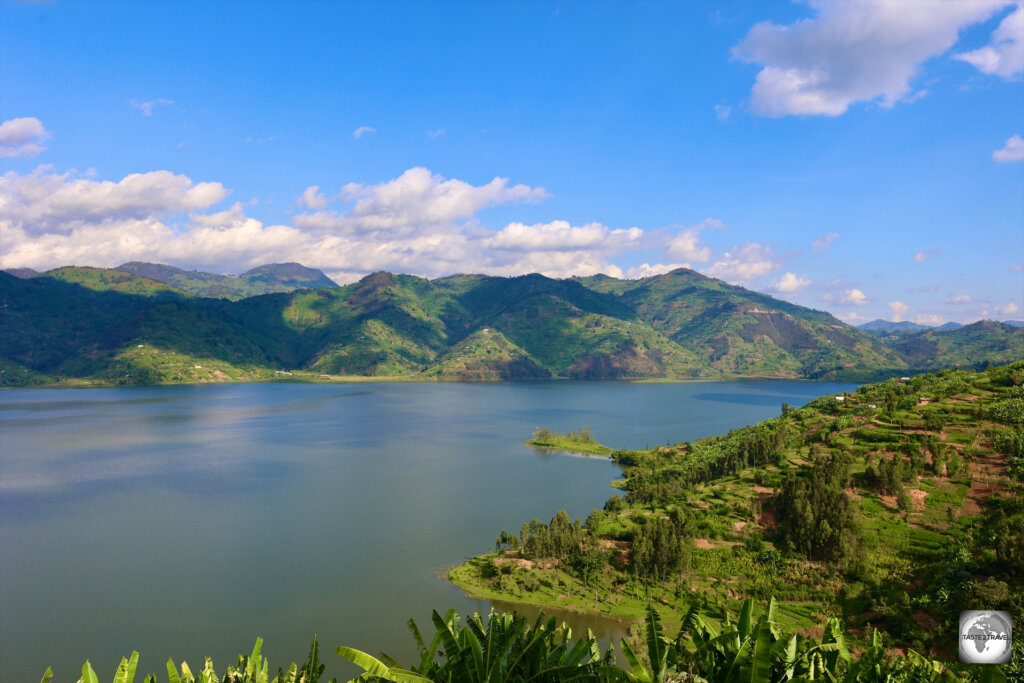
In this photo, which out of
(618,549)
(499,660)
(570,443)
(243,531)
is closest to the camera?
(499,660)

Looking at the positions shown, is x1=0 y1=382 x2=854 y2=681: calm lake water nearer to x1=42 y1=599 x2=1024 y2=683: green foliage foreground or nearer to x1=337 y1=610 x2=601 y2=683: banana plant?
x1=42 y1=599 x2=1024 y2=683: green foliage foreground

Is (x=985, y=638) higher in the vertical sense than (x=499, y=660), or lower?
lower

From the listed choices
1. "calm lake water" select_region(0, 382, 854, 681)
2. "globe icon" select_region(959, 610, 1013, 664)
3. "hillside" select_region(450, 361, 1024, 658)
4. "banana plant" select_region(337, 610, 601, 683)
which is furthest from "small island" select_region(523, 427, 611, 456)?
"banana plant" select_region(337, 610, 601, 683)

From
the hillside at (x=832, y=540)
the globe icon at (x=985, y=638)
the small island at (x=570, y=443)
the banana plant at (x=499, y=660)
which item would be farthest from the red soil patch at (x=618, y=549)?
the small island at (x=570, y=443)

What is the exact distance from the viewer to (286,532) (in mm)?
75875

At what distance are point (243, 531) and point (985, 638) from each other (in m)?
84.1

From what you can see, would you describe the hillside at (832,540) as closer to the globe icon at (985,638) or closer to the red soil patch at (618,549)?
the red soil patch at (618,549)

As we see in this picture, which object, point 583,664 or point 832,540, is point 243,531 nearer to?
point 583,664

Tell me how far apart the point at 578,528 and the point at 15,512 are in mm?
93967

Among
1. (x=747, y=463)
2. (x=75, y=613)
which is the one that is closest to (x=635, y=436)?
(x=747, y=463)

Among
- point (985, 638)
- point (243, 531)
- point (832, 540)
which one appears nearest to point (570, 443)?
point (832, 540)

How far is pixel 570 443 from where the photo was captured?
146 meters

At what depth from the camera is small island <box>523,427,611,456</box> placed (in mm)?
140750

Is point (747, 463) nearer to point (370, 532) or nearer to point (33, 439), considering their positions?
point (370, 532)
